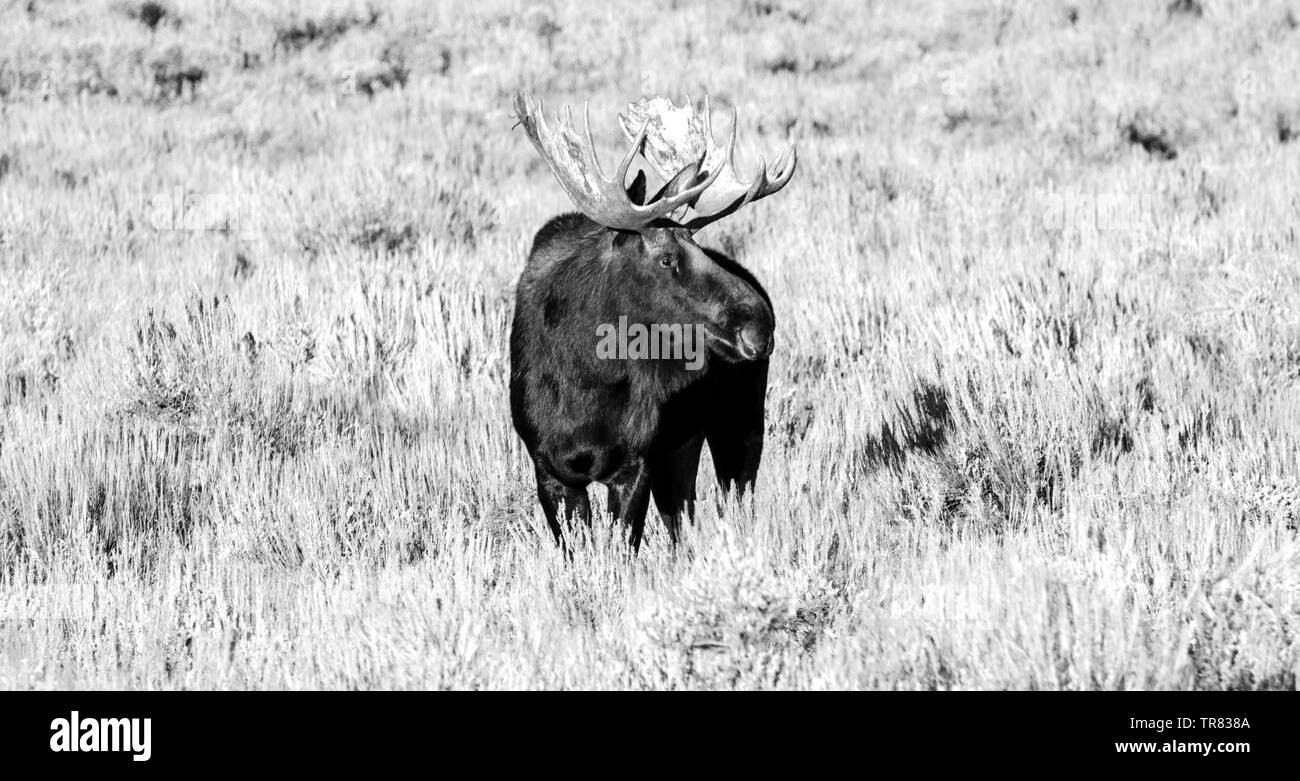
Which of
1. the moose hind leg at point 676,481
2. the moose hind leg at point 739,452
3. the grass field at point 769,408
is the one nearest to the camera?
the grass field at point 769,408

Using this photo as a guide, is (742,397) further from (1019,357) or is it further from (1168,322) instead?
(1168,322)

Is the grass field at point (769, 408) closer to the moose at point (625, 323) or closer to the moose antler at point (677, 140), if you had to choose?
the moose at point (625, 323)

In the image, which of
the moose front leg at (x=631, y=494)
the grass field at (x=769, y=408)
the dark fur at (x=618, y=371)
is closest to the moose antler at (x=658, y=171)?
the dark fur at (x=618, y=371)

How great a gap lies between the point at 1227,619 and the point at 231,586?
262cm

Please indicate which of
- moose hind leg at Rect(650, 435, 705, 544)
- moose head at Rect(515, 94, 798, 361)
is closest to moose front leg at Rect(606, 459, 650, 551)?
moose hind leg at Rect(650, 435, 705, 544)

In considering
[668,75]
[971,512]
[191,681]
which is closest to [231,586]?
[191,681]

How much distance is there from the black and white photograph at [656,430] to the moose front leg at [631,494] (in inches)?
0.4

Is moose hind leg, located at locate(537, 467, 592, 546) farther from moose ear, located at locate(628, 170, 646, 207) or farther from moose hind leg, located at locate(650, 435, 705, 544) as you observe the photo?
moose ear, located at locate(628, 170, 646, 207)

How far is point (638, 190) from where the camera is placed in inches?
165

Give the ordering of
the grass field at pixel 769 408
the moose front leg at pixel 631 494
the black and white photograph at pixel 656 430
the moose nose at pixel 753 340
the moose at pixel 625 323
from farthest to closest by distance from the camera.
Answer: the moose front leg at pixel 631 494 → the moose at pixel 625 323 → the moose nose at pixel 753 340 → the grass field at pixel 769 408 → the black and white photograph at pixel 656 430

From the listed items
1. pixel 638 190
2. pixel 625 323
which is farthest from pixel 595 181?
pixel 625 323

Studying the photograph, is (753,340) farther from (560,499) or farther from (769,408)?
(769,408)

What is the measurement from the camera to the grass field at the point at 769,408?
9.64 feet

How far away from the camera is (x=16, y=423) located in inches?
199
